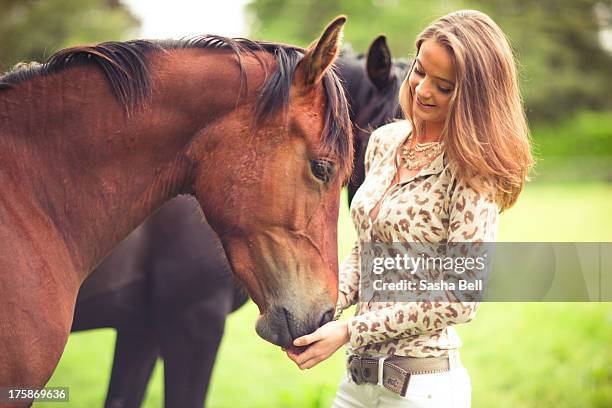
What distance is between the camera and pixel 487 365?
20.1ft

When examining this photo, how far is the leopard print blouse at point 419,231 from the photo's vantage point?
83.0 inches

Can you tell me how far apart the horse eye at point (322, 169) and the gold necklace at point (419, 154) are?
11.7 inches

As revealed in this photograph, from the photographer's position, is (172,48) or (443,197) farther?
(172,48)

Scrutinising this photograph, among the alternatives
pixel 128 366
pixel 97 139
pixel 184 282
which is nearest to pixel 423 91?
pixel 97 139

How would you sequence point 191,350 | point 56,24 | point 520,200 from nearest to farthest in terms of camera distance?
point 191,350 < point 56,24 < point 520,200

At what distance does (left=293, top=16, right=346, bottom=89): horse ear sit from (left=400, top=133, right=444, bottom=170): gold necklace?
1.44 feet

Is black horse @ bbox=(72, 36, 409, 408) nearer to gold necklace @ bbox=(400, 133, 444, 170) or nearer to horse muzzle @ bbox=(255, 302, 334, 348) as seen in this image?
gold necklace @ bbox=(400, 133, 444, 170)

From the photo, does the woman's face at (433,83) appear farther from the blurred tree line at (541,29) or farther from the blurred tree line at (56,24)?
the blurred tree line at (541,29)

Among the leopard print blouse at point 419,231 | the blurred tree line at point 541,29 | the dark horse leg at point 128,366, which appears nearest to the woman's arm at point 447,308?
the leopard print blouse at point 419,231

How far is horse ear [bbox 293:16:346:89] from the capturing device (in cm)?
219

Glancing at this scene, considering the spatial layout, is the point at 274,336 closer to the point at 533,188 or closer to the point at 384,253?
the point at 384,253

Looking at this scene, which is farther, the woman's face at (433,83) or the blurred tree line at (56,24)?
the blurred tree line at (56,24)

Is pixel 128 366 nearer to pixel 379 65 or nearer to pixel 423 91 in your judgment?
pixel 379 65

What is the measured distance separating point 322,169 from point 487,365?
4470 mm
